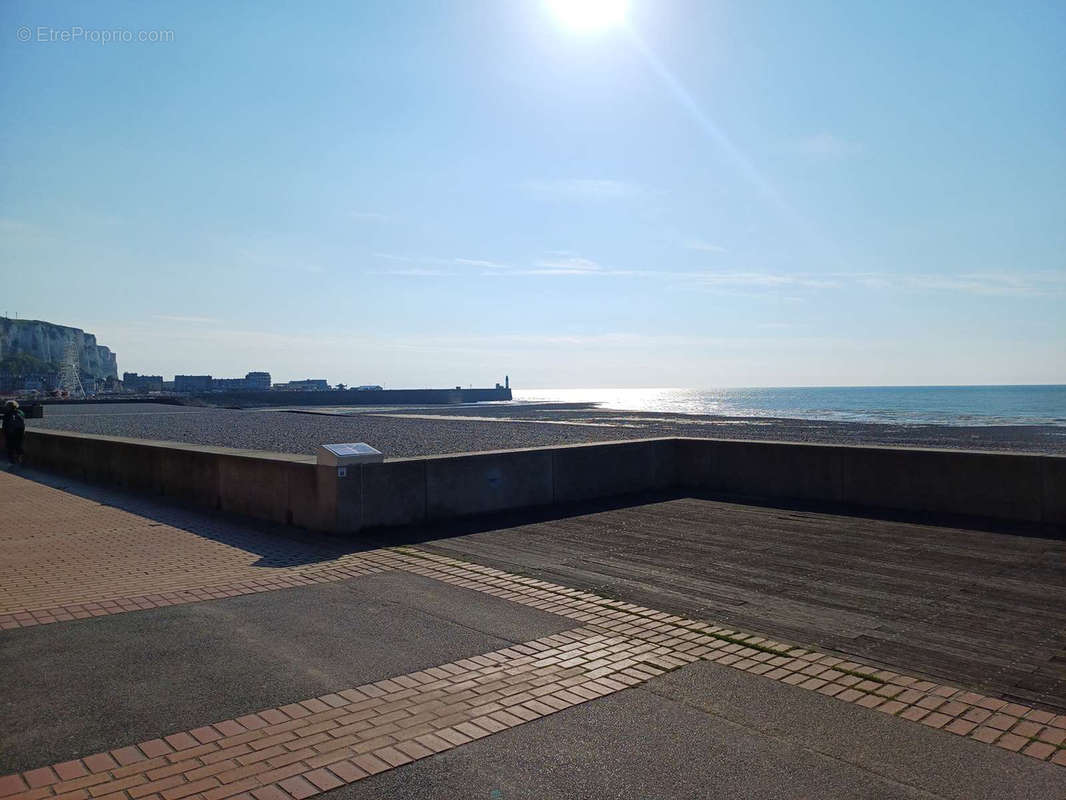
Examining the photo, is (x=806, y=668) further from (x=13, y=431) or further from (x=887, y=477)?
(x=13, y=431)

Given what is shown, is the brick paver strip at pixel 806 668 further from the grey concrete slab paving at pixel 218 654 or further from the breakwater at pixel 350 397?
the breakwater at pixel 350 397

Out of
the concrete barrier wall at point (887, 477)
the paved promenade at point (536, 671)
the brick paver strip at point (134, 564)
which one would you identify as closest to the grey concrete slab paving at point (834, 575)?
the paved promenade at point (536, 671)

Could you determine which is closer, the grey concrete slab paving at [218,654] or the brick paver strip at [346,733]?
the brick paver strip at [346,733]

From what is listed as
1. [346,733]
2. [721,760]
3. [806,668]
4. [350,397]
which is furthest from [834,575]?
[350,397]

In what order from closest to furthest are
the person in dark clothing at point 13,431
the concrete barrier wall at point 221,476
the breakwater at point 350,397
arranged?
1. the concrete barrier wall at point 221,476
2. the person in dark clothing at point 13,431
3. the breakwater at point 350,397

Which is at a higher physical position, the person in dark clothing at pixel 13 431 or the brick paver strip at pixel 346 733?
the person in dark clothing at pixel 13 431

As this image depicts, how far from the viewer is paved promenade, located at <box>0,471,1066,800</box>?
4.04m

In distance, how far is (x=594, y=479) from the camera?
12719mm

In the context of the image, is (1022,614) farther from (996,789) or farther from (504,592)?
(504,592)

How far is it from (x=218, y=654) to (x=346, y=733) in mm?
1623

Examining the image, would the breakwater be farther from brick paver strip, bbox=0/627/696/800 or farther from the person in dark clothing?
brick paver strip, bbox=0/627/696/800

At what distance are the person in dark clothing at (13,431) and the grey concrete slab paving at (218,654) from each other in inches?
638

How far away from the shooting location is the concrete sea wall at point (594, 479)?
10.1 metres

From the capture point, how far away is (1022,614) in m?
6.39
